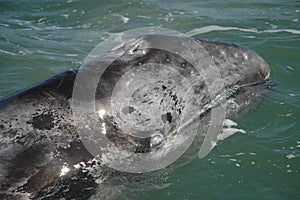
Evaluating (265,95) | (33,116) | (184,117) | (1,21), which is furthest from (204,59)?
(1,21)

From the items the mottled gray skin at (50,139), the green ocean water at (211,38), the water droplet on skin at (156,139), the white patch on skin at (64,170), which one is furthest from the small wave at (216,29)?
the white patch on skin at (64,170)

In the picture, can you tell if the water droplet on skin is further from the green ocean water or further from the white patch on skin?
the white patch on skin

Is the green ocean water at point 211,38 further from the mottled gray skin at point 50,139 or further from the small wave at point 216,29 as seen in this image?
the mottled gray skin at point 50,139

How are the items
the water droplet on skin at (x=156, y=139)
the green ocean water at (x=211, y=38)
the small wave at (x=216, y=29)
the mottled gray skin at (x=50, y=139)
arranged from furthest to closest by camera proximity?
the small wave at (x=216, y=29) → the green ocean water at (x=211, y=38) → the water droplet on skin at (x=156, y=139) → the mottled gray skin at (x=50, y=139)

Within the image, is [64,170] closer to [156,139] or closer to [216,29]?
[156,139]

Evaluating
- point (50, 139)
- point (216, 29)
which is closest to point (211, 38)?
point (216, 29)

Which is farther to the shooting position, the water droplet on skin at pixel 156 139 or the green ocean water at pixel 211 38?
the green ocean water at pixel 211 38

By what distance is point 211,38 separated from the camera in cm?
1144

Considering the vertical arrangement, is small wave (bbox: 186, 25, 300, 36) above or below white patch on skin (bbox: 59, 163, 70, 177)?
above

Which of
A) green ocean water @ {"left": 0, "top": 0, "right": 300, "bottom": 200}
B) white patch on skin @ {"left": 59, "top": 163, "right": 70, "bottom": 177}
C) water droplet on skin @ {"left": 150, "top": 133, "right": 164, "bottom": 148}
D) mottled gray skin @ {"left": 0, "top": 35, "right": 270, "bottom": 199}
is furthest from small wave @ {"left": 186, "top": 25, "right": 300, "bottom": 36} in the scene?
white patch on skin @ {"left": 59, "top": 163, "right": 70, "bottom": 177}

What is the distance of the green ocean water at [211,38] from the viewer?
5.45 meters

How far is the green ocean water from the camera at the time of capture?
5.45 m

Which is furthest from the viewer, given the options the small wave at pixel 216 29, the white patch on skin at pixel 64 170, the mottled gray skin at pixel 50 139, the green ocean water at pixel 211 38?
the small wave at pixel 216 29

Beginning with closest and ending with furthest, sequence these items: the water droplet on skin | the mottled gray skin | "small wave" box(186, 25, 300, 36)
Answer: the mottled gray skin, the water droplet on skin, "small wave" box(186, 25, 300, 36)
